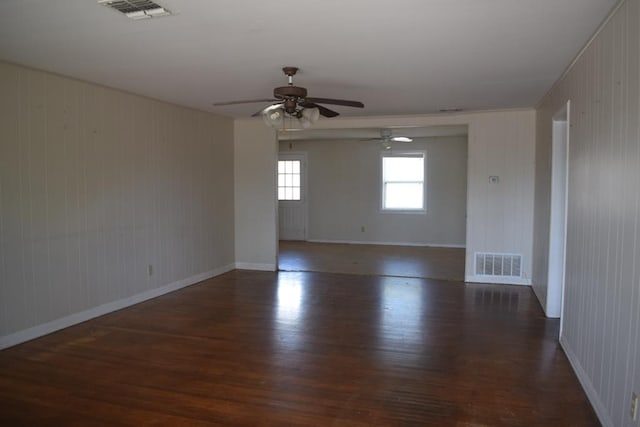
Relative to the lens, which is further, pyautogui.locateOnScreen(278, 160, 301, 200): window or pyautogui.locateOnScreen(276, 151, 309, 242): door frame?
pyautogui.locateOnScreen(278, 160, 301, 200): window

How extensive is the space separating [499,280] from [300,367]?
3929 millimetres

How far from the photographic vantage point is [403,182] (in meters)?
9.87

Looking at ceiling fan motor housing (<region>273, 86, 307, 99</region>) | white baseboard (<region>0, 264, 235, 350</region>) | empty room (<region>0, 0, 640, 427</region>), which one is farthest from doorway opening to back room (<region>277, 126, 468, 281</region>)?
ceiling fan motor housing (<region>273, 86, 307, 99</region>)

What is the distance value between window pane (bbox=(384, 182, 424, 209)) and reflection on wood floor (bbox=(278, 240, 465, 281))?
0.93 m

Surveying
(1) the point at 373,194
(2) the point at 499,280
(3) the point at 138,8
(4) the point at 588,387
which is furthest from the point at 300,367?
(1) the point at 373,194

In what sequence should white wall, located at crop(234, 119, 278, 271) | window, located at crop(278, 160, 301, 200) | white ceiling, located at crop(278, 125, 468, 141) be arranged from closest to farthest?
white wall, located at crop(234, 119, 278, 271), white ceiling, located at crop(278, 125, 468, 141), window, located at crop(278, 160, 301, 200)

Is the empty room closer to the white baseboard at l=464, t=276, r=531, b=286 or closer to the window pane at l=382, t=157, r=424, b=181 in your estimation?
the white baseboard at l=464, t=276, r=531, b=286

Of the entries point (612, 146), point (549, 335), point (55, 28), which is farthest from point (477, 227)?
point (55, 28)

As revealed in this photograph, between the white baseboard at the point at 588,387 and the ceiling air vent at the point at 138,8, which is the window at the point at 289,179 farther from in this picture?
the ceiling air vent at the point at 138,8

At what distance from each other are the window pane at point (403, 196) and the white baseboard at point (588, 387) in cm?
625

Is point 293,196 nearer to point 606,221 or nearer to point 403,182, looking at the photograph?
point 403,182

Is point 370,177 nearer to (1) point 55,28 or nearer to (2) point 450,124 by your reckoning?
(2) point 450,124

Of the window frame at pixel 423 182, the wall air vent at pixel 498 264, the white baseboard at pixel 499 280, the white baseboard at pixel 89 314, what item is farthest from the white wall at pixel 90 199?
the window frame at pixel 423 182

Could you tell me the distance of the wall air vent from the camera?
6.25 metres
